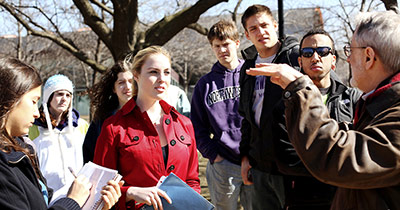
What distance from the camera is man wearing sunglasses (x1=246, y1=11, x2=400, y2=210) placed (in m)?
1.64

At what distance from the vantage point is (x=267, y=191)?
3.48 meters

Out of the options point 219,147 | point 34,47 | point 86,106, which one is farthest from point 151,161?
point 86,106

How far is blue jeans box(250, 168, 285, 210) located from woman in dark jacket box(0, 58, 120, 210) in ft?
5.52

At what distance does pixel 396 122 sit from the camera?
1642 millimetres

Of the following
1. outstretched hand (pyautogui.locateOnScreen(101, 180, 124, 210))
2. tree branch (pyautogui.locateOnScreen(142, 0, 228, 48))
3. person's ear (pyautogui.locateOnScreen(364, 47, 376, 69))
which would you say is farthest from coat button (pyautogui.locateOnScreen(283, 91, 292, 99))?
tree branch (pyautogui.locateOnScreen(142, 0, 228, 48))

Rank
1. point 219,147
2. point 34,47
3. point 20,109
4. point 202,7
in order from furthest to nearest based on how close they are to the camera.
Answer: point 34,47 → point 202,7 → point 219,147 → point 20,109

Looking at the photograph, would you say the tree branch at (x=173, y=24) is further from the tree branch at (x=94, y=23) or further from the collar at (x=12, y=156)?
the collar at (x=12, y=156)

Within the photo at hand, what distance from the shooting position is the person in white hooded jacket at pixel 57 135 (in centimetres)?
411

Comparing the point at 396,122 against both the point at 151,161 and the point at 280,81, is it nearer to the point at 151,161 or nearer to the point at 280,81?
the point at 280,81

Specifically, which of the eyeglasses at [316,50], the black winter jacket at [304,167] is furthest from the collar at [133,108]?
the eyeglasses at [316,50]

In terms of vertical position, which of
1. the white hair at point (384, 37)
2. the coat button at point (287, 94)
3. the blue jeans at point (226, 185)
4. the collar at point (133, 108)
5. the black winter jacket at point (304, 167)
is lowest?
the blue jeans at point (226, 185)

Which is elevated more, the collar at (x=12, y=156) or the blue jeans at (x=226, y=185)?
the collar at (x=12, y=156)

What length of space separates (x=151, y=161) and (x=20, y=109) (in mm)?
1099

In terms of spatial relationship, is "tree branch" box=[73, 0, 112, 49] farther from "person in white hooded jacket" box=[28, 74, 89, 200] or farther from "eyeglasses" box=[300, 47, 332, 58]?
"eyeglasses" box=[300, 47, 332, 58]
